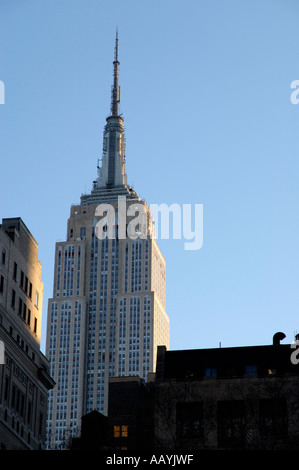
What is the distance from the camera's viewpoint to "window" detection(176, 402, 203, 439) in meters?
103

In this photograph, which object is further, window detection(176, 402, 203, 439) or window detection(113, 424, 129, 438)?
window detection(113, 424, 129, 438)

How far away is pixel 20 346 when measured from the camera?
120625mm

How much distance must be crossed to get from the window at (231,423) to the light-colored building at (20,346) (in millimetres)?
26621

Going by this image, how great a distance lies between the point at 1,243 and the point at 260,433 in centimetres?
4059

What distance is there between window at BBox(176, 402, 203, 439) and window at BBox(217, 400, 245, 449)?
213cm

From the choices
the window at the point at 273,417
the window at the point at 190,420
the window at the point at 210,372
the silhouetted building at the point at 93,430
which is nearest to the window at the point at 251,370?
the window at the point at 210,372

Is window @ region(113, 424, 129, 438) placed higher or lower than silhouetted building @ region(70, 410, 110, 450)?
lower

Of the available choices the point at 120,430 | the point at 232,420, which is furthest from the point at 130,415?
the point at 232,420

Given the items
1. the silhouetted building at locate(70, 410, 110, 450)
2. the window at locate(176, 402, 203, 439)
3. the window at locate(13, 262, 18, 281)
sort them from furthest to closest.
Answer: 1. the silhouetted building at locate(70, 410, 110, 450)
2. the window at locate(13, 262, 18, 281)
3. the window at locate(176, 402, 203, 439)

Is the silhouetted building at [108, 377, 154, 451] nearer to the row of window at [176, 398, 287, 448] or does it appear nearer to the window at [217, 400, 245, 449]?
the row of window at [176, 398, 287, 448]

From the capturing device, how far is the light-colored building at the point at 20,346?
115 metres

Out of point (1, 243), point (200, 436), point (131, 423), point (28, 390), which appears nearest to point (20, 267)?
point (1, 243)

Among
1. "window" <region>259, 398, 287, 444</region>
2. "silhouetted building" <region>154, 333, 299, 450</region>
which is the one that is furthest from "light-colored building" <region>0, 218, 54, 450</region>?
"window" <region>259, 398, 287, 444</region>

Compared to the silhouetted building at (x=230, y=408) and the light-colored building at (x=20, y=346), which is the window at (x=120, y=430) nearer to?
the silhouetted building at (x=230, y=408)
